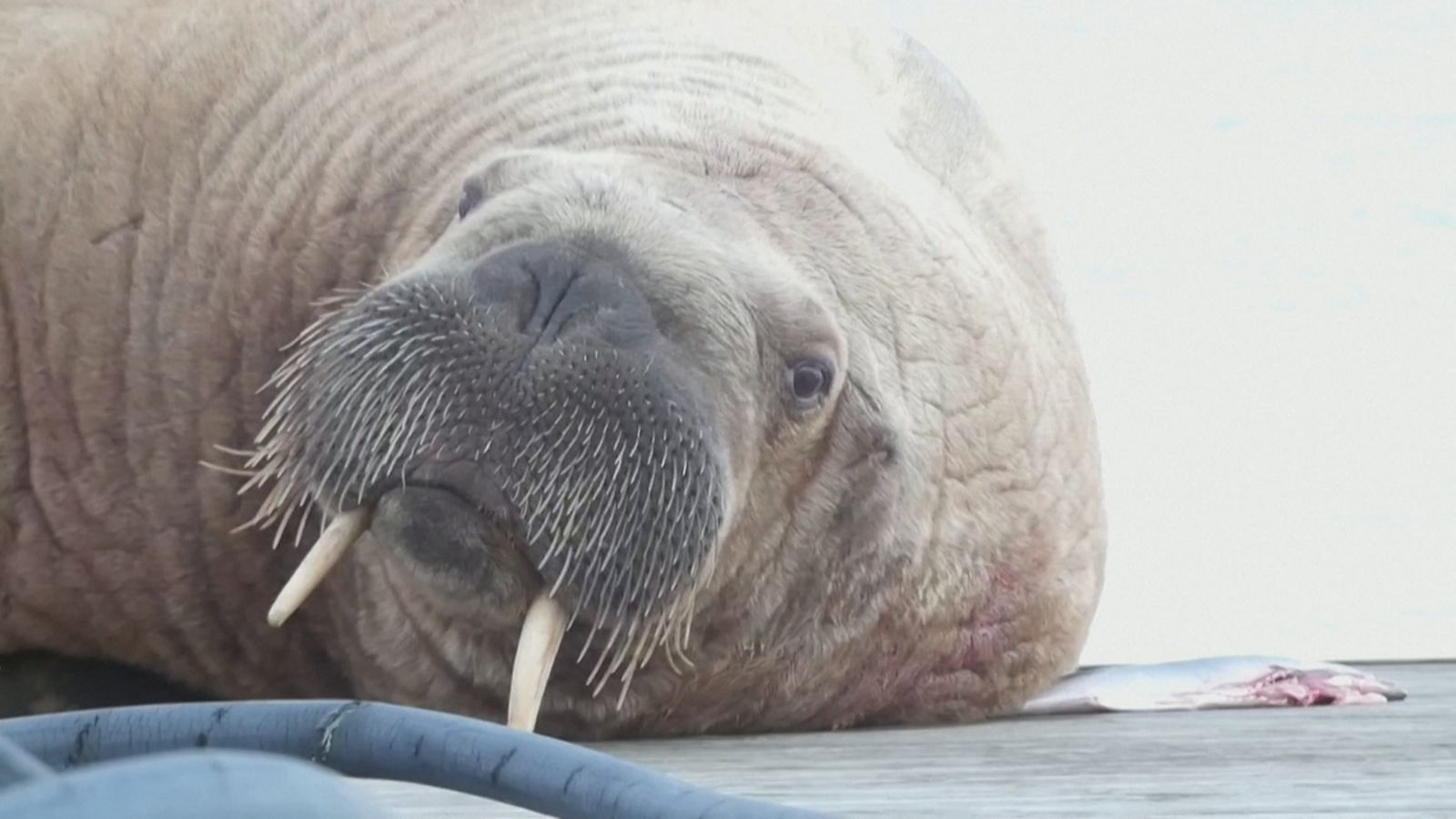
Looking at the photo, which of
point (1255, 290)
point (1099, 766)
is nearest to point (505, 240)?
point (1099, 766)

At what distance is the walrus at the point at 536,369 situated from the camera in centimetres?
325

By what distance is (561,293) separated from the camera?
3.23 m

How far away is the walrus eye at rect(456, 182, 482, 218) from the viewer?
3.70 metres

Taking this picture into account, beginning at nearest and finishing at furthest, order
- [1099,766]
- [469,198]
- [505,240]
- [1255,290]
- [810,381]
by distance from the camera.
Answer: [1099,766] → [505,240] → [810,381] → [469,198] → [1255,290]

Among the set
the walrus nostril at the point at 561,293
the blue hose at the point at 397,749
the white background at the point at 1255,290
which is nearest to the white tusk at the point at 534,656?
the walrus nostril at the point at 561,293

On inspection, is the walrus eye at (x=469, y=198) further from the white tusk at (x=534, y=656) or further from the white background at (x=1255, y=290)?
the white background at (x=1255, y=290)

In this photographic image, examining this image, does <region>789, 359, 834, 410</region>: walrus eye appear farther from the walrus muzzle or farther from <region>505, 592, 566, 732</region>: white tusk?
<region>505, 592, 566, 732</region>: white tusk

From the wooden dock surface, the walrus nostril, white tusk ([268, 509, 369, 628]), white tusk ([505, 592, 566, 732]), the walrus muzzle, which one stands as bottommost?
the wooden dock surface

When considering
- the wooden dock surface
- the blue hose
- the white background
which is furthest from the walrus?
the white background

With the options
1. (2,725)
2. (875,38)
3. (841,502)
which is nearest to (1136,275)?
(875,38)

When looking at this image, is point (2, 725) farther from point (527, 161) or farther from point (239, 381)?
point (239, 381)

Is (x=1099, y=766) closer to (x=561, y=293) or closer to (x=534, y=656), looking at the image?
(x=534, y=656)

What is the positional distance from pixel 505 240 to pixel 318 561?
0.59 metres

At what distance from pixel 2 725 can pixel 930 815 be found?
110 cm
